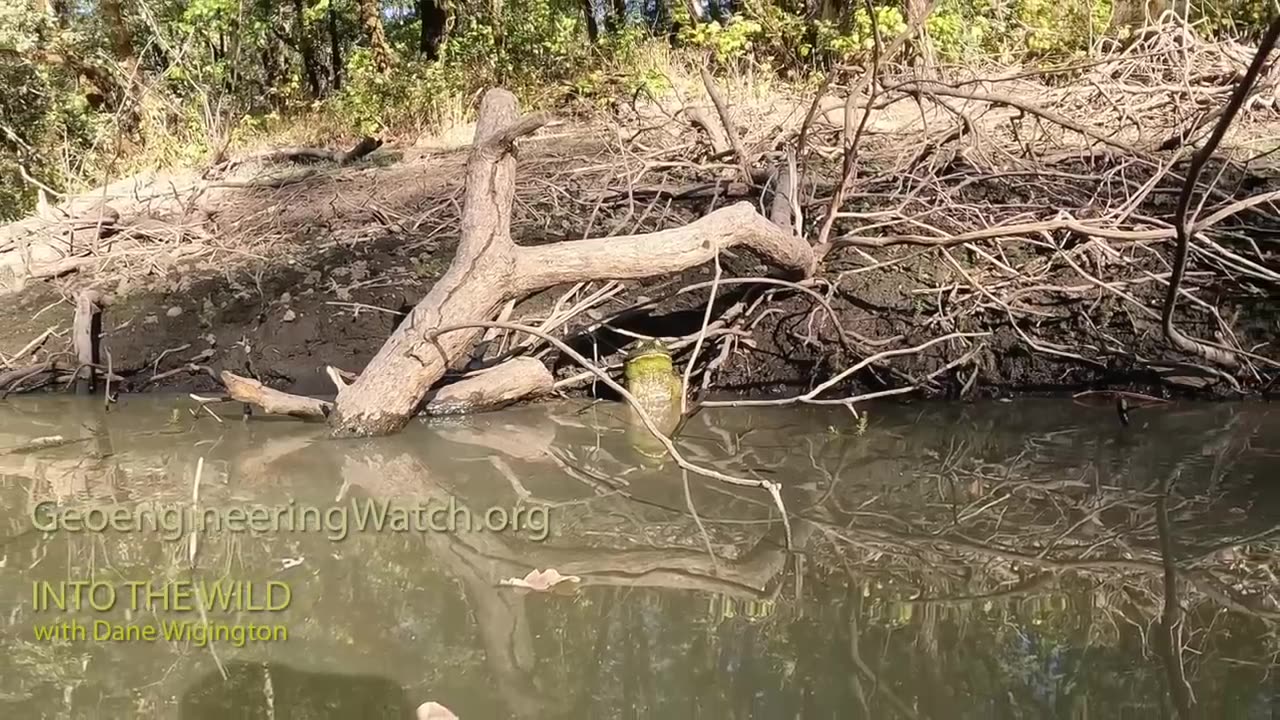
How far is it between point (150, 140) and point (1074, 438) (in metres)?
10.00

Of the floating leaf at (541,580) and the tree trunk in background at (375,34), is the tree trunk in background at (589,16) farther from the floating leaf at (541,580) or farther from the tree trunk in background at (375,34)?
the floating leaf at (541,580)

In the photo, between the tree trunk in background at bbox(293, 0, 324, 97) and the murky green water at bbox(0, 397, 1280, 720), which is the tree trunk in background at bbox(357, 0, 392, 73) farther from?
the murky green water at bbox(0, 397, 1280, 720)

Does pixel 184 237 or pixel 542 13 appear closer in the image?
pixel 184 237

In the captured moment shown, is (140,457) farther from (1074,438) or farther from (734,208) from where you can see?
(1074,438)

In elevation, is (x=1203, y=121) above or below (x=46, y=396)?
above

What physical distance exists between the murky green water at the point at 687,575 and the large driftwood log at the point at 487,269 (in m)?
0.19

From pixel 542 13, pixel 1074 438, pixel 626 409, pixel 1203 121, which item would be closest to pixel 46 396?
pixel 626 409

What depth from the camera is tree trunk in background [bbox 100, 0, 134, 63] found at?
488 inches

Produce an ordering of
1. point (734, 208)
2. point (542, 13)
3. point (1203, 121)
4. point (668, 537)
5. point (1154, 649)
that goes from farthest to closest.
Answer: point (542, 13) < point (1203, 121) < point (734, 208) < point (668, 537) < point (1154, 649)

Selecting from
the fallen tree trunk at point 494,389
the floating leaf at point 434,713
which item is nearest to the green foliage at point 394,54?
the fallen tree trunk at point 494,389

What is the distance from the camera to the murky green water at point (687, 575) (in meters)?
2.13

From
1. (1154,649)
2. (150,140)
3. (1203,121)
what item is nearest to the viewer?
(1154,649)

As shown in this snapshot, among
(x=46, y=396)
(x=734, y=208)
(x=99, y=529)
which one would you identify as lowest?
(x=46, y=396)

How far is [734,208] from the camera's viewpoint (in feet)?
14.1
